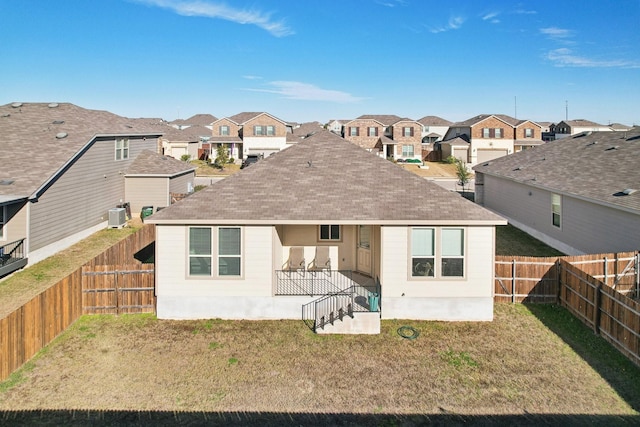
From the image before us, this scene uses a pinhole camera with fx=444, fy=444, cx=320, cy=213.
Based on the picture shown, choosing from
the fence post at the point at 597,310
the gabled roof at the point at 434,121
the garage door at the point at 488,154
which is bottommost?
the fence post at the point at 597,310

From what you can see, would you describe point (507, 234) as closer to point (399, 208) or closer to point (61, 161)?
point (399, 208)

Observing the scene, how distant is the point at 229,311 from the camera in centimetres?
1386

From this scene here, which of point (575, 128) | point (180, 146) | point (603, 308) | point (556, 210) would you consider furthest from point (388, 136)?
point (603, 308)

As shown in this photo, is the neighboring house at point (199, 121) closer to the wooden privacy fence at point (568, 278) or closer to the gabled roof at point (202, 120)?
the gabled roof at point (202, 120)

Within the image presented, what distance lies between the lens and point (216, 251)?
1374cm

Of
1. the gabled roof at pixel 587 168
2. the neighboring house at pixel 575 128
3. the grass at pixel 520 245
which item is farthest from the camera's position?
the neighboring house at pixel 575 128

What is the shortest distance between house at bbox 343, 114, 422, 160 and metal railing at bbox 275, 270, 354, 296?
46494 millimetres

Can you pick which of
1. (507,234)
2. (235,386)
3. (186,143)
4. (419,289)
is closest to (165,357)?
(235,386)

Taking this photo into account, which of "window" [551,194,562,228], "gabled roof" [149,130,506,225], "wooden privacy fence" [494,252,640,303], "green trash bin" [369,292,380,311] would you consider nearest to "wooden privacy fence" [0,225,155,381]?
"gabled roof" [149,130,506,225]

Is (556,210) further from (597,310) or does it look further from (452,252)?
(452,252)

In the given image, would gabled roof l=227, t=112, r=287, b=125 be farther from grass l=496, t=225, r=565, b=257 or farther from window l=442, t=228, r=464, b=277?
window l=442, t=228, r=464, b=277

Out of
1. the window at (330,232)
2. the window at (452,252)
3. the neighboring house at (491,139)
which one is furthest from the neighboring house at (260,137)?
the window at (452,252)

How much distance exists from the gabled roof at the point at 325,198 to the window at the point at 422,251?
0.41 metres

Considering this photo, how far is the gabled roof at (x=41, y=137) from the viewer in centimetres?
2005
